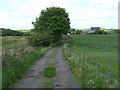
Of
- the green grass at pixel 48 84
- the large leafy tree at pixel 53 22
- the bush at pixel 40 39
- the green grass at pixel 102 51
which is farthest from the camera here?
the large leafy tree at pixel 53 22

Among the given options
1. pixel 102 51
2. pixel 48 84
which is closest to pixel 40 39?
pixel 102 51

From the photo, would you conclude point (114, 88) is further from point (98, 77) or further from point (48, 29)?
point (48, 29)

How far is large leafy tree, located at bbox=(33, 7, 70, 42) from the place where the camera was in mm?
78875

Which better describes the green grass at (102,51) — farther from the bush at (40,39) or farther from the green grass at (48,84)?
the bush at (40,39)

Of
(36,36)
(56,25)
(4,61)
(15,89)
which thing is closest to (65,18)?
(56,25)

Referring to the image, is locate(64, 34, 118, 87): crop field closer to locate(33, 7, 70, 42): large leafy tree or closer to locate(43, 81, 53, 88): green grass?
locate(43, 81, 53, 88): green grass

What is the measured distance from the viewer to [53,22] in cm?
7881

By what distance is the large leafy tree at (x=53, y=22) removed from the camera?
7888 centimetres

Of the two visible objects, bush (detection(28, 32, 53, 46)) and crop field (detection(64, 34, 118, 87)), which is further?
bush (detection(28, 32, 53, 46))

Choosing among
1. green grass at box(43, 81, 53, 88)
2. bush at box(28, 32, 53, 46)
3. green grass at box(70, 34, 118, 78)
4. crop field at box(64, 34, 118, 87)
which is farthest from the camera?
bush at box(28, 32, 53, 46)

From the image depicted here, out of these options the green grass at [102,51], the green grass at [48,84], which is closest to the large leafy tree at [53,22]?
the green grass at [102,51]

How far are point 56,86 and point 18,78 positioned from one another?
Result: 3.86 m

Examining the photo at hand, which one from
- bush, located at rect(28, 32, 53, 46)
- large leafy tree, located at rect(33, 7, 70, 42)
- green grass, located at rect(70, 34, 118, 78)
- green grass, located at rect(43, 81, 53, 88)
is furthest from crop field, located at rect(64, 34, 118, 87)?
large leafy tree, located at rect(33, 7, 70, 42)

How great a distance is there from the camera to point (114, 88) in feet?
37.2
